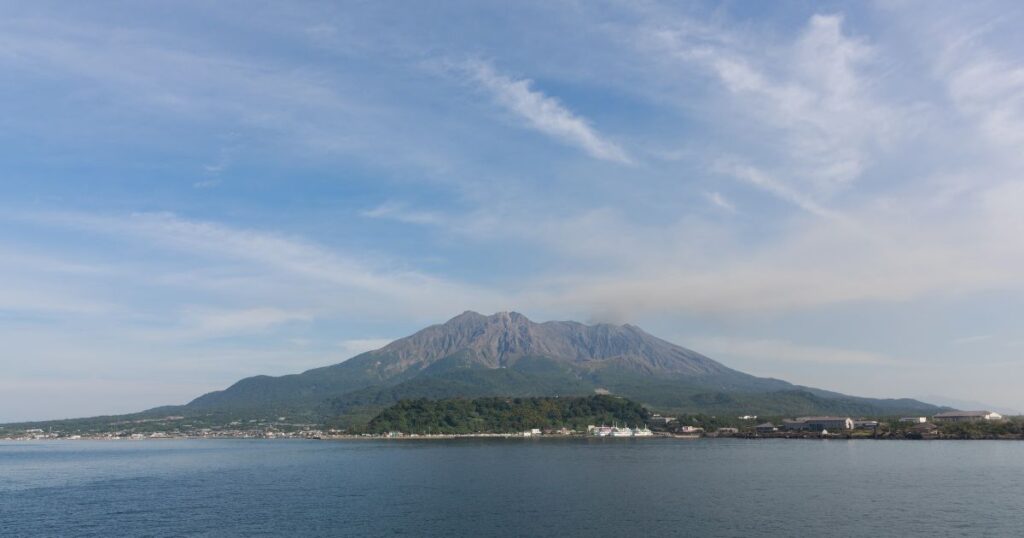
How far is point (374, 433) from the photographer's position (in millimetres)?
149750

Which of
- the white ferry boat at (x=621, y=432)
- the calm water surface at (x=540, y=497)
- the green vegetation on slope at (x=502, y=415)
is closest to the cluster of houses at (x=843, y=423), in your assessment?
the white ferry boat at (x=621, y=432)

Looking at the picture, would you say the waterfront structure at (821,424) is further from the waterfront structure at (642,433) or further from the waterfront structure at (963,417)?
the waterfront structure at (642,433)

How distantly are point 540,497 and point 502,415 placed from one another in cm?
10624

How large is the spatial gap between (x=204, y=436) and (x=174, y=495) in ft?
501

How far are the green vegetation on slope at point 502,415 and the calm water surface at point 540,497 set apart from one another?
68611 mm

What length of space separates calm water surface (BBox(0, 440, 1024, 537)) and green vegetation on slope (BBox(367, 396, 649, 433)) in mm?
68611

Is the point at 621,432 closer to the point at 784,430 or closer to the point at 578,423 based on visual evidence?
the point at 578,423

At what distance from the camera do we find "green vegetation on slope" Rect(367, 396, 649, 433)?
147m

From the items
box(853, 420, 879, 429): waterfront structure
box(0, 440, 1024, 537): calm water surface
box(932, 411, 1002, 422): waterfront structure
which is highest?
box(932, 411, 1002, 422): waterfront structure

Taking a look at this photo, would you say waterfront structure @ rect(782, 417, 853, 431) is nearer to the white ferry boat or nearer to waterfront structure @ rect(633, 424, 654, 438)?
waterfront structure @ rect(633, 424, 654, 438)

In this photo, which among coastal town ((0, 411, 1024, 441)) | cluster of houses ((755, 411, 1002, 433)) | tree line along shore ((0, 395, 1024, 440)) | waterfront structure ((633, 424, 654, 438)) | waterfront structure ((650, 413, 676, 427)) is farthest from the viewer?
waterfront structure ((650, 413, 676, 427))

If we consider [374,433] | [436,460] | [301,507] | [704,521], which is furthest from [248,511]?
[374,433]

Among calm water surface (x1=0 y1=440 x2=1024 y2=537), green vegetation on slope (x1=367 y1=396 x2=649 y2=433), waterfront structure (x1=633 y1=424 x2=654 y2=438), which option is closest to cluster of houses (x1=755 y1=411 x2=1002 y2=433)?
waterfront structure (x1=633 y1=424 x2=654 y2=438)

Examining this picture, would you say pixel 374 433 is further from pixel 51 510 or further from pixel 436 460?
pixel 51 510
